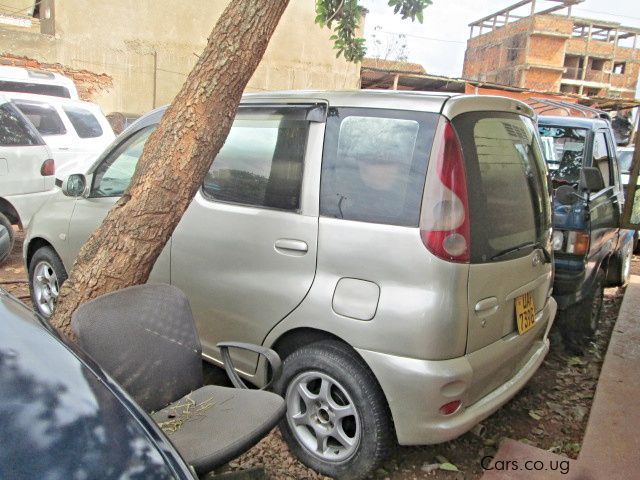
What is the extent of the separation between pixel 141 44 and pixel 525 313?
16442 millimetres

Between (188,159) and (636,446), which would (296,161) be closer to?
(188,159)

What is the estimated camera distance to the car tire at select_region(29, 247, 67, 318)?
13.8ft

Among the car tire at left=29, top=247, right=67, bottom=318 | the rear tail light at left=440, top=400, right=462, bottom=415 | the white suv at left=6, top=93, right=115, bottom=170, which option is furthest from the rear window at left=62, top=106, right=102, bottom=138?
the rear tail light at left=440, top=400, right=462, bottom=415

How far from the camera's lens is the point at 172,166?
260cm

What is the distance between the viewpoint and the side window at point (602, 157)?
16.6ft

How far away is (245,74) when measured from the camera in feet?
8.86

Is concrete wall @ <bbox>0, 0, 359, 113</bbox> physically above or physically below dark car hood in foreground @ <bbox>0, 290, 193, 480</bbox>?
above

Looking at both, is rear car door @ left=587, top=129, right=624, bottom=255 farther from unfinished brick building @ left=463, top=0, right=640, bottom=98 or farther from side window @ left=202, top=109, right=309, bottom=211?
unfinished brick building @ left=463, top=0, right=640, bottom=98

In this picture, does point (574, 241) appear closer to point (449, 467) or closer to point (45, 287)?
point (449, 467)

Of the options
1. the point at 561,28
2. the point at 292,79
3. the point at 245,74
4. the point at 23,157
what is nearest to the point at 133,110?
the point at 292,79

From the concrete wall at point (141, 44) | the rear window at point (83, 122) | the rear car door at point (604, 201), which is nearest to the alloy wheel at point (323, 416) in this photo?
the rear car door at point (604, 201)

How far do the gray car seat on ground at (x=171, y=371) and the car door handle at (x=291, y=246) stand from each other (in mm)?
545

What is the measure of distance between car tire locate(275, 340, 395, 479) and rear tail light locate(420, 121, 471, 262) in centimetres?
66

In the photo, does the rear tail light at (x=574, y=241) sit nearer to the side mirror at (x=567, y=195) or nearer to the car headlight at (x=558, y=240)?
the car headlight at (x=558, y=240)
